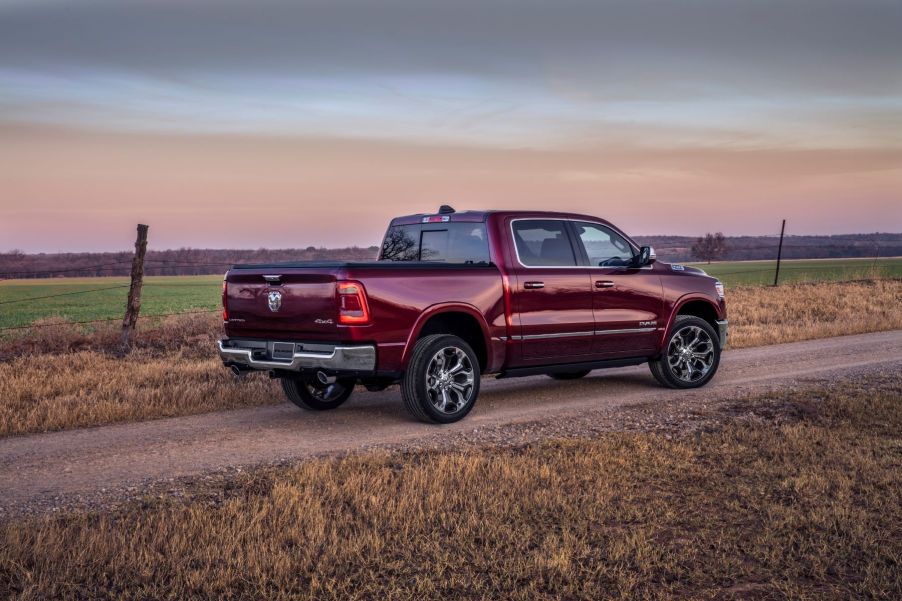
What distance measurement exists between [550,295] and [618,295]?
1.11m

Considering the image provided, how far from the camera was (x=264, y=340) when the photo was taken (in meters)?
8.77

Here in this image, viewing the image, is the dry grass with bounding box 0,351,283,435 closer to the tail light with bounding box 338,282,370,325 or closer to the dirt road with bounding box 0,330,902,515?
the dirt road with bounding box 0,330,902,515

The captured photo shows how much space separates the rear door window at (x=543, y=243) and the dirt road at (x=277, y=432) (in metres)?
1.58

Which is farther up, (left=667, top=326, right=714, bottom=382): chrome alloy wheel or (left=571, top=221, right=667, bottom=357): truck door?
(left=571, top=221, right=667, bottom=357): truck door

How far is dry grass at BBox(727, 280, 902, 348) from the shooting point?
18.0m

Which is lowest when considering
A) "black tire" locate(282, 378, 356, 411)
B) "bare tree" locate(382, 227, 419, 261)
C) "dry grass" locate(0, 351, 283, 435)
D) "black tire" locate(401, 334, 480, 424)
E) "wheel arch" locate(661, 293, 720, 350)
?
"dry grass" locate(0, 351, 283, 435)

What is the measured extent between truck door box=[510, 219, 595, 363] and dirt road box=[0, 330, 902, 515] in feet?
2.18

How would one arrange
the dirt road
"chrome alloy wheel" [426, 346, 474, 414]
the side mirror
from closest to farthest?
the dirt road < "chrome alloy wheel" [426, 346, 474, 414] < the side mirror

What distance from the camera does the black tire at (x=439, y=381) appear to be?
870 centimetres

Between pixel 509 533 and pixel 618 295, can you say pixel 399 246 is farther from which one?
pixel 509 533

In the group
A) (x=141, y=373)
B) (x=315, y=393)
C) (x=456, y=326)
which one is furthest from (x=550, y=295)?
(x=141, y=373)

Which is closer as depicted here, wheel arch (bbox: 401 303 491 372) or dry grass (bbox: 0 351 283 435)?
wheel arch (bbox: 401 303 491 372)

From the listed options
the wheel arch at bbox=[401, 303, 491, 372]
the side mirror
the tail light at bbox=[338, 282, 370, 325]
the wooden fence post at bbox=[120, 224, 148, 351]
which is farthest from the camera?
the wooden fence post at bbox=[120, 224, 148, 351]

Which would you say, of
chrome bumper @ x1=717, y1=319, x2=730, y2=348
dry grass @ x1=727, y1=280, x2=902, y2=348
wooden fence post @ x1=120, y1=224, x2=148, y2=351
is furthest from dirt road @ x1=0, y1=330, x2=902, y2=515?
wooden fence post @ x1=120, y1=224, x2=148, y2=351
